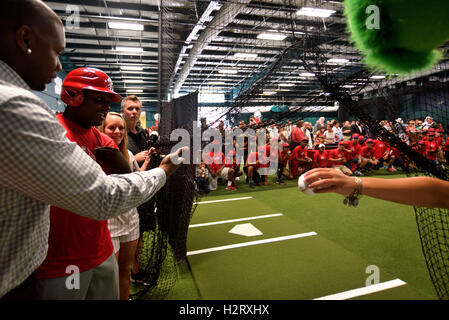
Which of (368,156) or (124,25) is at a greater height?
(124,25)

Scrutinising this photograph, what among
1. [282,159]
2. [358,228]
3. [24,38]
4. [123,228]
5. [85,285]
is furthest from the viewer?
[282,159]

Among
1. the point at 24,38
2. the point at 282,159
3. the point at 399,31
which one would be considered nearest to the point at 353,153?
the point at 282,159

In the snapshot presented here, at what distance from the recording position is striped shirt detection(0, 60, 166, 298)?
648mm

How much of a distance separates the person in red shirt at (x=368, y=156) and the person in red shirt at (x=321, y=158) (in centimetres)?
146

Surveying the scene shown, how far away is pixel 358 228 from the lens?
13.8 feet

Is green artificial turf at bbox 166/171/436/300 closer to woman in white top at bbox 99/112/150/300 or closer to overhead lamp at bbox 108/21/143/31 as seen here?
woman in white top at bbox 99/112/150/300

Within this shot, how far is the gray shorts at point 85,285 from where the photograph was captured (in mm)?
1134

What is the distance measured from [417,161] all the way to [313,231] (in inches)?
113

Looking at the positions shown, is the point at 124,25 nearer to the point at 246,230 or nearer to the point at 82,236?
the point at 246,230

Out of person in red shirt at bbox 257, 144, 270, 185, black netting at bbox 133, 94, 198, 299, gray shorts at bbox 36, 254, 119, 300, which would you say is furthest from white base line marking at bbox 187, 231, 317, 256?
person in red shirt at bbox 257, 144, 270, 185

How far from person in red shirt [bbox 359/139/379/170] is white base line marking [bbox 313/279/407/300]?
24.8ft

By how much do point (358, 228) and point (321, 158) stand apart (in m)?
5.21
